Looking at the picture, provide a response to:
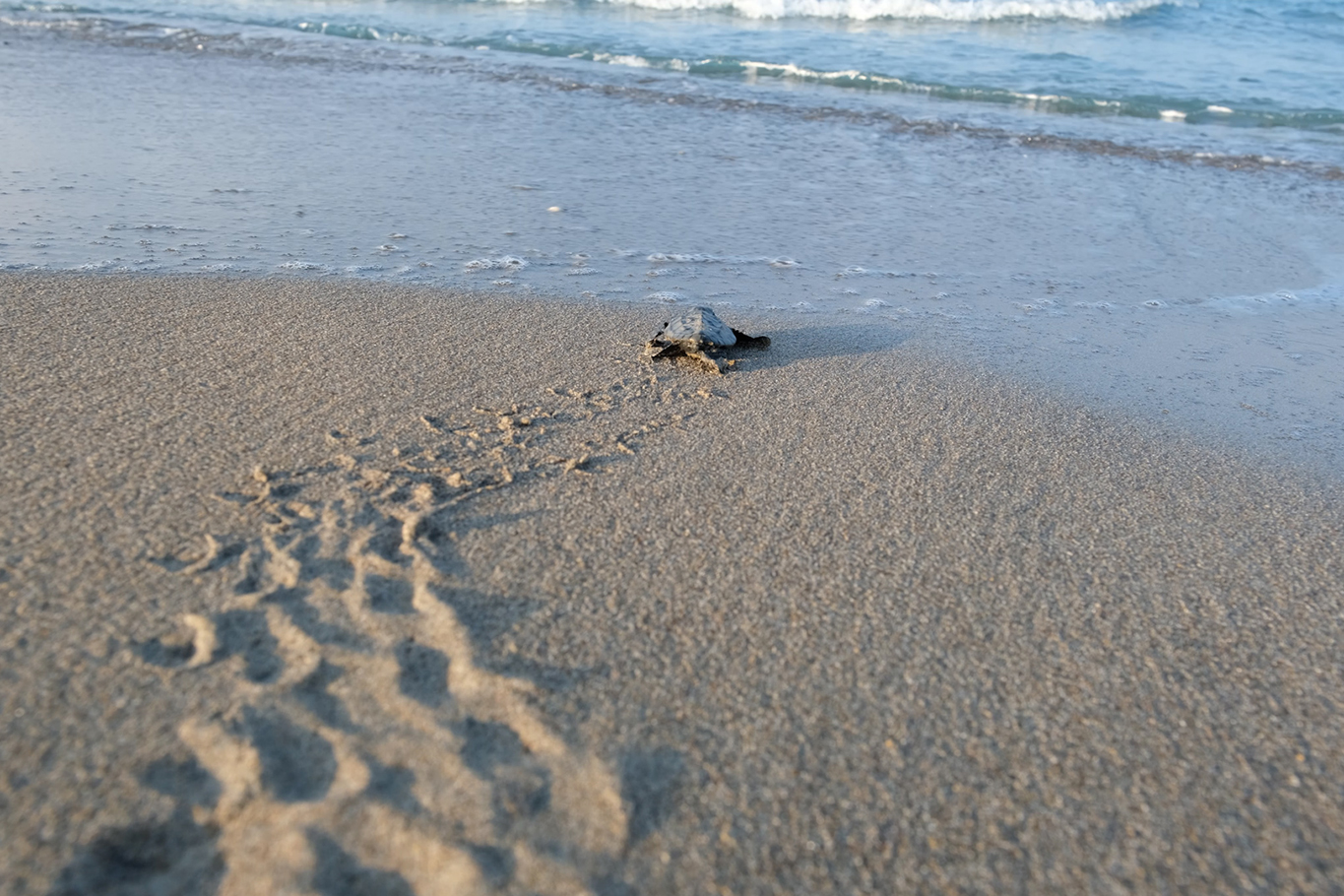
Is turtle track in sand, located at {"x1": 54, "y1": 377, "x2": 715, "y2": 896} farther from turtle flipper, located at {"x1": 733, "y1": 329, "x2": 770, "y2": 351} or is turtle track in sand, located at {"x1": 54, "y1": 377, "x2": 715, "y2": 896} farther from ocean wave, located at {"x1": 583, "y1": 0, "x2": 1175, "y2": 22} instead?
ocean wave, located at {"x1": 583, "y1": 0, "x2": 1175, "y2": 22}

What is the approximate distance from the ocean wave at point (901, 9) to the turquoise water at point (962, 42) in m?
0.03

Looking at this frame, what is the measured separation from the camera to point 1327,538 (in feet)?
7.84

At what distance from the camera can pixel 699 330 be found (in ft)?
10.0

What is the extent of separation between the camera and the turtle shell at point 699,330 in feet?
10.0

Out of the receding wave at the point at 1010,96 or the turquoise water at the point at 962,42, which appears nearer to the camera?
the receding wave at the point at 1010,96

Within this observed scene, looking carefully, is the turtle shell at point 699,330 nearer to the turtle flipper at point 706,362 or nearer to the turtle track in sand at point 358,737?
the turtle flipper at point 706,362

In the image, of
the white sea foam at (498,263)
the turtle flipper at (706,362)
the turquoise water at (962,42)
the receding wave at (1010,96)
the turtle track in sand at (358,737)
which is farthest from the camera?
the turquoise water at (962,42)

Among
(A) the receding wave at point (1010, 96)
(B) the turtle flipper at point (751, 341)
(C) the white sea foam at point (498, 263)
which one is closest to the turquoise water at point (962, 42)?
(A) the receding wave at point (1010, 96)

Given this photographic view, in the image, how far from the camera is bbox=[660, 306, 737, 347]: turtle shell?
305cm

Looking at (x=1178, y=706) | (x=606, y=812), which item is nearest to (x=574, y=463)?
(x=606, y=812)

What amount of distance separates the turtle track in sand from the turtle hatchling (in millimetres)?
1068

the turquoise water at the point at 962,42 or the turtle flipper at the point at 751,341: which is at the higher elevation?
the turquoise water at the point at 962,42

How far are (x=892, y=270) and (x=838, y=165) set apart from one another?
1996 mm

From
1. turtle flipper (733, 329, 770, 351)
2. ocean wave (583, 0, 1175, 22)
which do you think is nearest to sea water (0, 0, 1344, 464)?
turtle flipper (733, 329, 770, 351)
